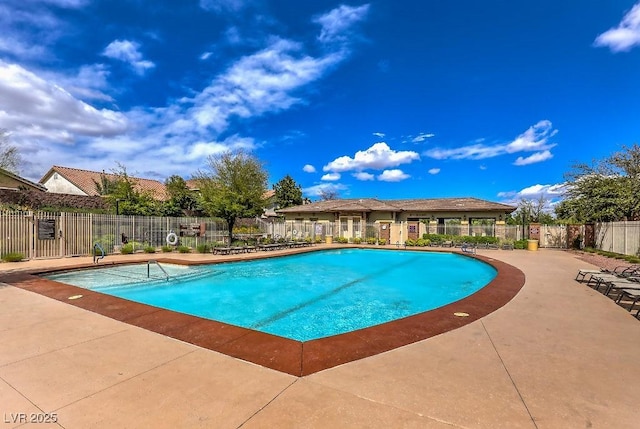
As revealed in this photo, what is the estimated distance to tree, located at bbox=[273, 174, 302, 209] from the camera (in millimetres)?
44241

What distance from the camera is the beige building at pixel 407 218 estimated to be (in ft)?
76.3

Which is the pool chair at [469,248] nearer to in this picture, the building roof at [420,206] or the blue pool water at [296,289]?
the blue pool water at [296,289]

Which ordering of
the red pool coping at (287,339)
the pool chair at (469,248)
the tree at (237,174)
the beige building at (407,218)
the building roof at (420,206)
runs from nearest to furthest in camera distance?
the red pool coping at (287,339)
the pool chair at (469,248)
the beige building at (407,218)
the building roof at (420,206)
the tree at (237,174)

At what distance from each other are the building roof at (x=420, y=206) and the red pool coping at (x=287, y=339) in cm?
1891

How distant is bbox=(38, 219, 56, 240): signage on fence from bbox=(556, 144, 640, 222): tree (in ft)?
96.9

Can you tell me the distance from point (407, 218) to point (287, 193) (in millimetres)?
21696

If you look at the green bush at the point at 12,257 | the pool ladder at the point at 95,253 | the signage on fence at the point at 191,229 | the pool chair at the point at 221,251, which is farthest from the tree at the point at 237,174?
the green bush at the point at 12,257

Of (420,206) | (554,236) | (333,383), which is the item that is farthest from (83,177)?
(554,236)

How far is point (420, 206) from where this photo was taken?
26766 millimetres

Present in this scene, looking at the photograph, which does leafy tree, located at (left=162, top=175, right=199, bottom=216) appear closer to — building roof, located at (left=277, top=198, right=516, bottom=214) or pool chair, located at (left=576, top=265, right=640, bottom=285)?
building roof, located at (left=277, top=198, right=516, bottom=214)

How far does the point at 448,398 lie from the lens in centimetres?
268

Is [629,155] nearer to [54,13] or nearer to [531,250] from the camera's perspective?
[531,250]

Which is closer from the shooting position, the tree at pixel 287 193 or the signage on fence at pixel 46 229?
the signage on fence at pixel 46 229

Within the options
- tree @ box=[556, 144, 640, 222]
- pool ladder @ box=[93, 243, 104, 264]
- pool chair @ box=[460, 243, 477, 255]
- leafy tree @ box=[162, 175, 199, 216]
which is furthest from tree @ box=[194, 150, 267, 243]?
tree @ box=[556, 144, 640, 222]
